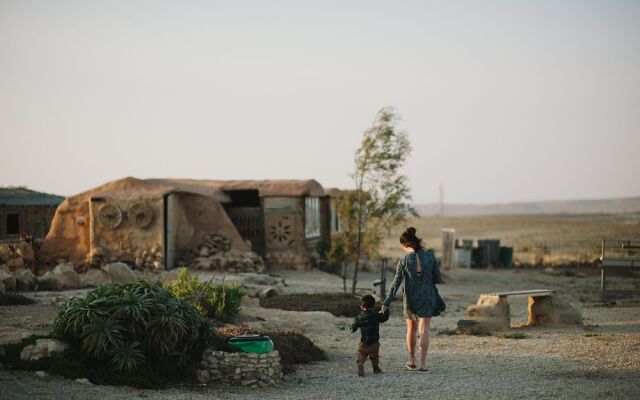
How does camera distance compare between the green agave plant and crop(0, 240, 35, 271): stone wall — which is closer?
the green agave plant

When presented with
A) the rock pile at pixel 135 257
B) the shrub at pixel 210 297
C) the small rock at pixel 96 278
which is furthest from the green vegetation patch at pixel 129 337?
the rock pile at pixel 135 257

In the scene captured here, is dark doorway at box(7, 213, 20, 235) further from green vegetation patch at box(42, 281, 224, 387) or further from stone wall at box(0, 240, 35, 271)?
green vegetation patch at box(42, 281, 224, 387)

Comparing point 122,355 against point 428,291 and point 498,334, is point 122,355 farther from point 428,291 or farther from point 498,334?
point 498,334

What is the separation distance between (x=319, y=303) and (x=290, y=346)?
616 cm

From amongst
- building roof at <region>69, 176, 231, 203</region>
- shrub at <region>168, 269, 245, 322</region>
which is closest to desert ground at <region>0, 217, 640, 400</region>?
shrub at <region>168, 269, 245, 322</region>

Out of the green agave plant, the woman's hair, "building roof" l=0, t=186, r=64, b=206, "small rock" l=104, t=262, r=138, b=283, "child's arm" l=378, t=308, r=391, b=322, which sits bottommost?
the green agave plant

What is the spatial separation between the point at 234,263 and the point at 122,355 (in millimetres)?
15100

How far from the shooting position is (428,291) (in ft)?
32.6

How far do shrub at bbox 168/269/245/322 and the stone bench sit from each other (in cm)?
456

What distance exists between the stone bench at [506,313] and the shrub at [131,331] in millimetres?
6202

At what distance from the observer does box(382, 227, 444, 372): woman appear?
9891 mm

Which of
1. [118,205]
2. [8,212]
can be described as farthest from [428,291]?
[8,212]

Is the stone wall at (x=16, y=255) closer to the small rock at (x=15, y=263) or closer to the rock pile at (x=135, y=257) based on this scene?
the small rock at (x=15, y=263)

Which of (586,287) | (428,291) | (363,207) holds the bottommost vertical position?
(586,287)
